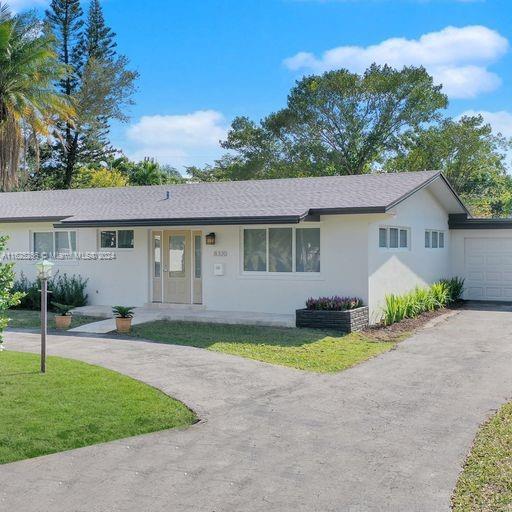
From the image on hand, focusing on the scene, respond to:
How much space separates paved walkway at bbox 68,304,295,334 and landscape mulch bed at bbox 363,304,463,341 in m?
1.84

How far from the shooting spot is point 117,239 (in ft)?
54.7

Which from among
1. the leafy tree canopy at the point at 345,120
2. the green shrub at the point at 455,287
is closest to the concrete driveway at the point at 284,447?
the green shrub at the point at 455,287

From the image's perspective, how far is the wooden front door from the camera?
52.2 feet

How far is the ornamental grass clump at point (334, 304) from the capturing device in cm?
1319

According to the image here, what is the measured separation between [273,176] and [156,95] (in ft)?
37.1

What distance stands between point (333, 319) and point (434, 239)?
764cm

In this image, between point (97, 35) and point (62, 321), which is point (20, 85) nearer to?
point (62, 321)

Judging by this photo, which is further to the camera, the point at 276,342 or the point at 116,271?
the point at 116,271

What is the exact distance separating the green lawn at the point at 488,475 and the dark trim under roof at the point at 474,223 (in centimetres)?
1439

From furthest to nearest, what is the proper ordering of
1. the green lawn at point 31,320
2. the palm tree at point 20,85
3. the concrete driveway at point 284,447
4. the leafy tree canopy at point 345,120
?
the leafy tree canopy at point 345,120 < the palm tree at point 20,85 < the green lawn at point 31,320 < the concrete driveway at point 284,447

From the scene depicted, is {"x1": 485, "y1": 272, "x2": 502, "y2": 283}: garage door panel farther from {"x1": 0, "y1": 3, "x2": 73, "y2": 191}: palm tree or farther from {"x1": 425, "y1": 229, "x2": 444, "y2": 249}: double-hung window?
{"x1": 0, "y1": 3, "x2": 73, "y2": 191}: palm tree

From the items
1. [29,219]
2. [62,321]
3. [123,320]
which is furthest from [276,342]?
[29,219]

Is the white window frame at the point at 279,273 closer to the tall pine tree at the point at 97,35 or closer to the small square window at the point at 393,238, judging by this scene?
the small square window at the point at 393,238

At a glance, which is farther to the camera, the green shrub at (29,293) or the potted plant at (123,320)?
the green shrub at (29,293)
